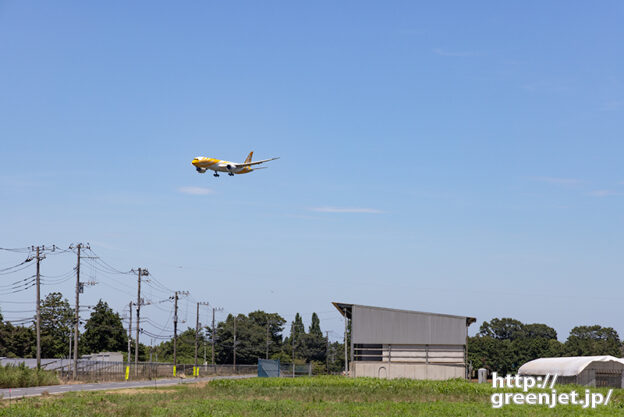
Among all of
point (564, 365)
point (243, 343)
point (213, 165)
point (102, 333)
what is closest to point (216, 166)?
point (213, 165)

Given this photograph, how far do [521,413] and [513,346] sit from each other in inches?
5449

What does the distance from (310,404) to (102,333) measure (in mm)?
108813

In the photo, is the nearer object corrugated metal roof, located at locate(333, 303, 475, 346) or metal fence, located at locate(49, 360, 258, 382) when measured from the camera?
corrugated metal roof, located at locate(333, 303, 475, 346)

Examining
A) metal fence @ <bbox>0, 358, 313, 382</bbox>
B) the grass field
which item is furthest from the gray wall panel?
metal fence @ <bbox>0, 358, 313, 382</bbox>

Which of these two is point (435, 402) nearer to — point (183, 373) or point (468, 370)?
point (468, 370)

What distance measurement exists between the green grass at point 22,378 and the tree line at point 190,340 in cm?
6382

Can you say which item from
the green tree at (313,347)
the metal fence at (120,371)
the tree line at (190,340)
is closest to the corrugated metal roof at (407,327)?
the metal fence at (120,371)

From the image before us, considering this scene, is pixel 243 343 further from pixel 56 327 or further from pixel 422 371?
pixel 422 371

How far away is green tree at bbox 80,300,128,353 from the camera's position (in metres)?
139

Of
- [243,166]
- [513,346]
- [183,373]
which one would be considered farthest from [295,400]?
[513,346]

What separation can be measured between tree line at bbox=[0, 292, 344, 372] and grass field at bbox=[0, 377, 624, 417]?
84935 mm

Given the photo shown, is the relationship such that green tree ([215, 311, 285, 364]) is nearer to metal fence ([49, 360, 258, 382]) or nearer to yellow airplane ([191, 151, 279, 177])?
A: metal fence ([49, 360, 258, 382])

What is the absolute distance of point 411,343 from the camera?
69.0m

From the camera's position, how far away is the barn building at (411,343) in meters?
68.5
